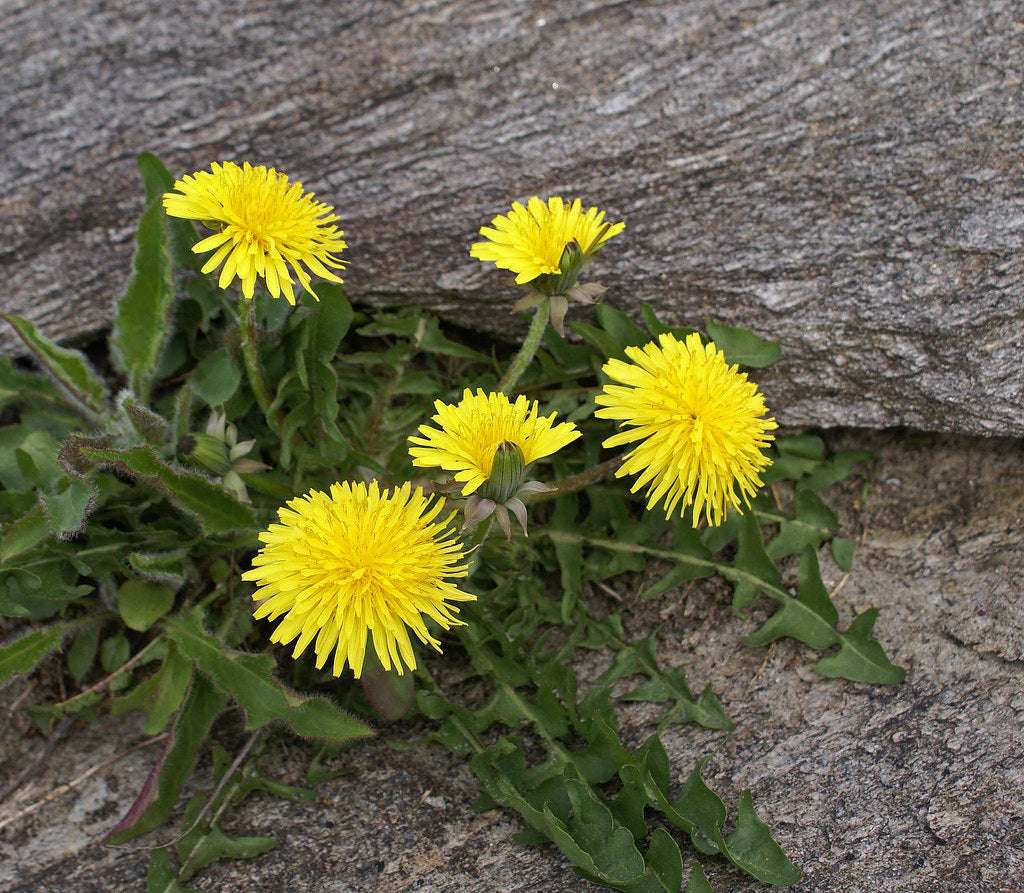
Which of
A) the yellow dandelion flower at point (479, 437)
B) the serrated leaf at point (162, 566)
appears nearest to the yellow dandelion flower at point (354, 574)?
the yellow dandelion flower at point (479, 437)

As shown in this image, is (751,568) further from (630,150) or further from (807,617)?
(630,150)

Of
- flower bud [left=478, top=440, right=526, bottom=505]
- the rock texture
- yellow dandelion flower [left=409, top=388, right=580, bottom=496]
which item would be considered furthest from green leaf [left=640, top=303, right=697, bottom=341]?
flower bud [left=478, top=440, right=526, bottom=505]

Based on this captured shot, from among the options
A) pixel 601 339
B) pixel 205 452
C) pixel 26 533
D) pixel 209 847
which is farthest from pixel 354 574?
pixel 601 339

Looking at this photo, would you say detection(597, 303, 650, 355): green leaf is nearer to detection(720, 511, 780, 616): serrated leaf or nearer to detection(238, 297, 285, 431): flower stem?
detection(720, 511, 780, 616): serrated leaf

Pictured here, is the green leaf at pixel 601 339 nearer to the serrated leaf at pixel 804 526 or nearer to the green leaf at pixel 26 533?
the serrated leaf at pixel 804 526

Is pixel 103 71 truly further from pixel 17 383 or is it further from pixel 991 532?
pixel 991 532
